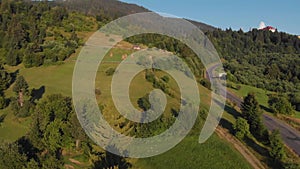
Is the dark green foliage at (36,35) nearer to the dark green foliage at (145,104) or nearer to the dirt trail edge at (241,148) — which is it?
the dark green foliage at (145,104)

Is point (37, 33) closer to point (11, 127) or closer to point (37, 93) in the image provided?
point (37, 93)

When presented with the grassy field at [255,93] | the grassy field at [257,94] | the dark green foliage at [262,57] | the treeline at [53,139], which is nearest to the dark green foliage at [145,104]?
the treeline at [53,139]

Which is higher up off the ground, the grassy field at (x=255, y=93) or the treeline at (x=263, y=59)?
the treeline at (x=263, y=59)

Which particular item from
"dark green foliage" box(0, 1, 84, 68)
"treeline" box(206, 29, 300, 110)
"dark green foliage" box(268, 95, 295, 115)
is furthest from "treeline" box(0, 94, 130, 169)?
"treeline" box(206, 29, 300, 110)

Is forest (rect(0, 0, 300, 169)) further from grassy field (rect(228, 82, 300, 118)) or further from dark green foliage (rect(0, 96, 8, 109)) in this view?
grassy field (rect(228, 82, 300, 118))

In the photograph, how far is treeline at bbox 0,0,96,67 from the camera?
61.8m

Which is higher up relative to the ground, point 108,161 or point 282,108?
point 108,161

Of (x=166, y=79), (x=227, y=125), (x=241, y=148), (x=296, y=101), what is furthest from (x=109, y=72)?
(x=296, y=101)

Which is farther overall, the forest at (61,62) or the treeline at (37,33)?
the treeline at (37,33)

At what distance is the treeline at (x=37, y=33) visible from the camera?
61.8 m

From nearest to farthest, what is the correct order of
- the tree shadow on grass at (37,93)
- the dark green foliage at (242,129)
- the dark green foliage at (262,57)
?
the dark green foliage at (242,129) → the tree shadow on grass at (37,93) → the dark green foliage at (262,57)

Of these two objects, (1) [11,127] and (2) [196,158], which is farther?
(1) [11,127]

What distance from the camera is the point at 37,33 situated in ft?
269

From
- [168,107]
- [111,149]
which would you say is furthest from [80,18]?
[111,149]
